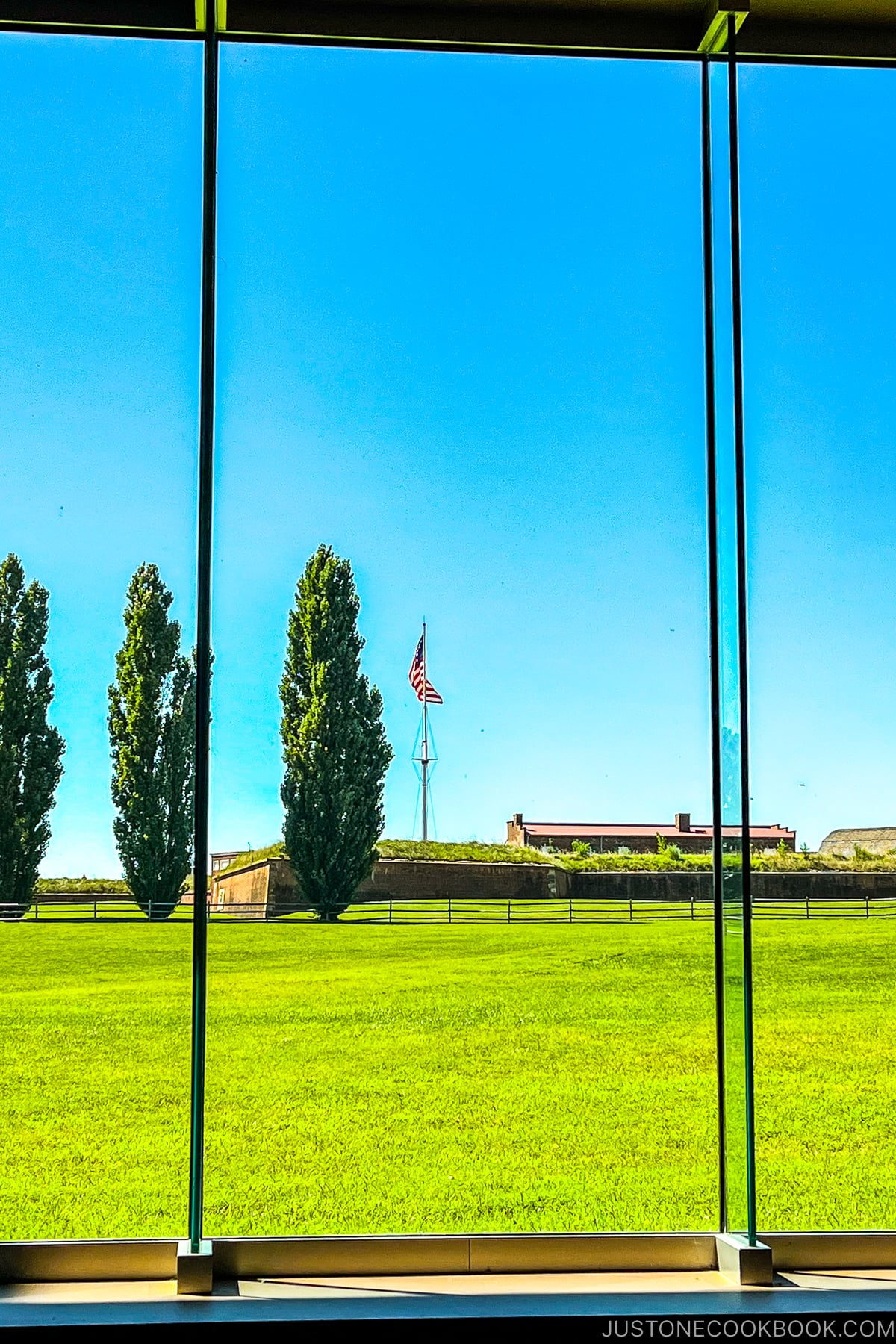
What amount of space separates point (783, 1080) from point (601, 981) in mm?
2458

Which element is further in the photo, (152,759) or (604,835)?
(604,835)

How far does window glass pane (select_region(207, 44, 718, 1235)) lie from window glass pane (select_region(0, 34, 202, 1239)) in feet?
2.17

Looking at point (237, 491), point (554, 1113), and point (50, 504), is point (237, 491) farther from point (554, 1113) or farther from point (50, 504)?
point (554, 1113)

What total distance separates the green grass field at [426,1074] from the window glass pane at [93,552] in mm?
55

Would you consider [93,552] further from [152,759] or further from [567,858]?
[567,858]

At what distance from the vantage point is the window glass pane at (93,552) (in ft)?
23.8

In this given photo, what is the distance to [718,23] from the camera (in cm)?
184

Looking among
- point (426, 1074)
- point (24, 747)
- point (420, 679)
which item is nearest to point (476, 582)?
point (426, 1074)

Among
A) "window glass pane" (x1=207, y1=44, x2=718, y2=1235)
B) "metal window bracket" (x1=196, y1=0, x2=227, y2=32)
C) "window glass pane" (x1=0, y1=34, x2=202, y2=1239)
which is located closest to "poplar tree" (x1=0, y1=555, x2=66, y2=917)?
"window glass pane" (x1=0, y1=34, x2=202, y2=1239)

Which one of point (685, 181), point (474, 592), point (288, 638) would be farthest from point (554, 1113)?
point (685, 181)

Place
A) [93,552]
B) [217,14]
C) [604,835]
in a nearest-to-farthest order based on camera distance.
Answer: [217,14]
[604,835]
[93,552]

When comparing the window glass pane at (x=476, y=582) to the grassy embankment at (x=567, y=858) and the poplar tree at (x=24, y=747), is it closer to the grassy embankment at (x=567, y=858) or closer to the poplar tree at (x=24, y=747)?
the grassy embankment at (x=567, y=858)

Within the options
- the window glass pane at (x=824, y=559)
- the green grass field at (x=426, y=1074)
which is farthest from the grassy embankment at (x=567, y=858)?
the green grass field at (x=426, y=1074)

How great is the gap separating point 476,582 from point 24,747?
625cm
